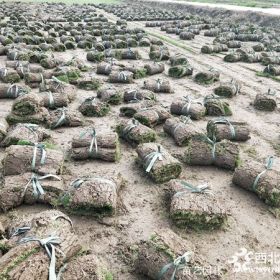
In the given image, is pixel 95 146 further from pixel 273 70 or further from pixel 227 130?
pixel 273 70

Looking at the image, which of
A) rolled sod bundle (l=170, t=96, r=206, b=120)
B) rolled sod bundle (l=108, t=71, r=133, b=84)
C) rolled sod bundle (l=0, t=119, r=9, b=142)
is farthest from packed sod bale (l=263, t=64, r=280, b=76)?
rolled sod bundle (l=0, t=119, r=9, b=142)

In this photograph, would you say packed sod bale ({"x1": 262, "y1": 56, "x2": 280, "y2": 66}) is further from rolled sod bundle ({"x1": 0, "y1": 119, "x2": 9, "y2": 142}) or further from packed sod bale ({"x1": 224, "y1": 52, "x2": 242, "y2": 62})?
rolled sod bundle ({"x1": 0, "y1": 119, "x2": 9, "y2": 142})

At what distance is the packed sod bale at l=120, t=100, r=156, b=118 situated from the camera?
36.4ft

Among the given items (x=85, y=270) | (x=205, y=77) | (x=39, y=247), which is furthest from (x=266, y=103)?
(x=39, y=247)

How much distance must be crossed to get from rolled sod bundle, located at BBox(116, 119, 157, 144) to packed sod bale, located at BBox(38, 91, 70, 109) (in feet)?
9.50

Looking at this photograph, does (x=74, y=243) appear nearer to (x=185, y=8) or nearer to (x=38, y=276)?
(x=38, y=276)

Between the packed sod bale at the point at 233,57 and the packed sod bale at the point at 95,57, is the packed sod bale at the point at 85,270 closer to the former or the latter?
the packed sod bale at the point at 95,57

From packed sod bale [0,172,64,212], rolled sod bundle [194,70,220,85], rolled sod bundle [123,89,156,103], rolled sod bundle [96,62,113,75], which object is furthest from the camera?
rolled sod bundle [96,62,113,75]

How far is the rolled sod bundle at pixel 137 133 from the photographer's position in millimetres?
9523

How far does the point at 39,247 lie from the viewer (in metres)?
5.11

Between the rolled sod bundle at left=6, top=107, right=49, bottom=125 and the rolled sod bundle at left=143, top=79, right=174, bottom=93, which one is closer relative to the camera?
the rolled sod bundle at left=6, top=107, right=49, bottom=125

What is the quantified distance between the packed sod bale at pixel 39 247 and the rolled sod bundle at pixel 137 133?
3.96 metres

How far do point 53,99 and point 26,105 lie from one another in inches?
65.0

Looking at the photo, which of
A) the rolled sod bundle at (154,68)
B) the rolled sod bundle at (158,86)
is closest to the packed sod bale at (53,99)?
the rolled sod bundle at (158,86)
